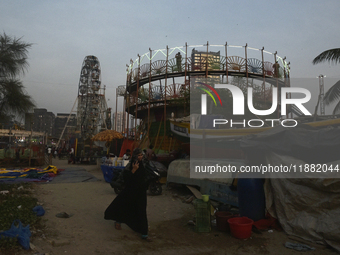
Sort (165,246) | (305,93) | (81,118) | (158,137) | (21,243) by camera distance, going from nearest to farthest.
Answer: (21,243), (165,246), (305,93), (158,137), (81,118)

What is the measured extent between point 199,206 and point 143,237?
128 centimetres

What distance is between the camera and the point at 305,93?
307 inches

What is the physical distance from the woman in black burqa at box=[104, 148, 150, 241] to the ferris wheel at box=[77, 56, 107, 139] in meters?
41.3

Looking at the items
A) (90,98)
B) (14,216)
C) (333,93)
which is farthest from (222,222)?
(90,98)

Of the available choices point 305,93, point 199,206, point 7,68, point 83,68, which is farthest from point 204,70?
point 83,68

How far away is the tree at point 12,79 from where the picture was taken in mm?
8164

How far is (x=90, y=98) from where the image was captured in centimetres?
4419

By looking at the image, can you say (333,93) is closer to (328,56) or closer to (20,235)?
(328,56)

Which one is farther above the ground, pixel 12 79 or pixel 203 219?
pixel 12 79

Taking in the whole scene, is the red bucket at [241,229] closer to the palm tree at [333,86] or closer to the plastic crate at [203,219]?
the plastic crate at [203,219]

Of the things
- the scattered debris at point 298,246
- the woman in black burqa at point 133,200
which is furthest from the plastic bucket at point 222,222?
the woman in black burqa at point 133,200

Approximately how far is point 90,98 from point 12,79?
3697cm

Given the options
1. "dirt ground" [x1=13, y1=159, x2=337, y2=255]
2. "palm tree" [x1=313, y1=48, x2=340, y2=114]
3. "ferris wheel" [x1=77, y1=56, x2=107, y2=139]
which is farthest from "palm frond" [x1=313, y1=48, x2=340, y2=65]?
"ferris wheel" [x1=77, y1=56, x2=107, y2=139]

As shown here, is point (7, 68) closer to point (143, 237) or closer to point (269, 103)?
point (143, 237)
